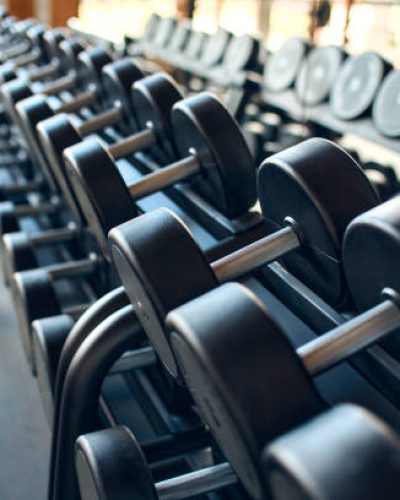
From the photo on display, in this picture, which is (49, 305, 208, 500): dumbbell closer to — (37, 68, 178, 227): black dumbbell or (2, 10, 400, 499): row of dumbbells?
(2, 10, 400, 499): row of dumbbells

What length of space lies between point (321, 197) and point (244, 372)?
237 mm

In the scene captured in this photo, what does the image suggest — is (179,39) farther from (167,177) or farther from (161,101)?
(167,177)

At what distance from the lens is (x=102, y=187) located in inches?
32.3

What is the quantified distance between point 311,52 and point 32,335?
1507mm

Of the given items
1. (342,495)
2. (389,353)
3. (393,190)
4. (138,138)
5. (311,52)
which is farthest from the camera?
(311,52)

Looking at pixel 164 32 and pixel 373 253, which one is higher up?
pixel 373 253

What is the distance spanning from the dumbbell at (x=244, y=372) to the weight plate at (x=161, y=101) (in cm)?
59

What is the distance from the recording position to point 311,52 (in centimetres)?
225

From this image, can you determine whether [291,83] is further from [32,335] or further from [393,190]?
[32,335]

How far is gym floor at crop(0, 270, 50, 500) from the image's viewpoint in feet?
3.63

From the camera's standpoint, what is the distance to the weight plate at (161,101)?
1.04 meters

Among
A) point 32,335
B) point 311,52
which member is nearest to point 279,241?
point 32,335

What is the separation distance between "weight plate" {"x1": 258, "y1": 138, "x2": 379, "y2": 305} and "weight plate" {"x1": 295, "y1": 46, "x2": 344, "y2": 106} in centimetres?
149

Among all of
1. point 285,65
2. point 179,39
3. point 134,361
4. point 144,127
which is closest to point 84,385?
point 134,361
